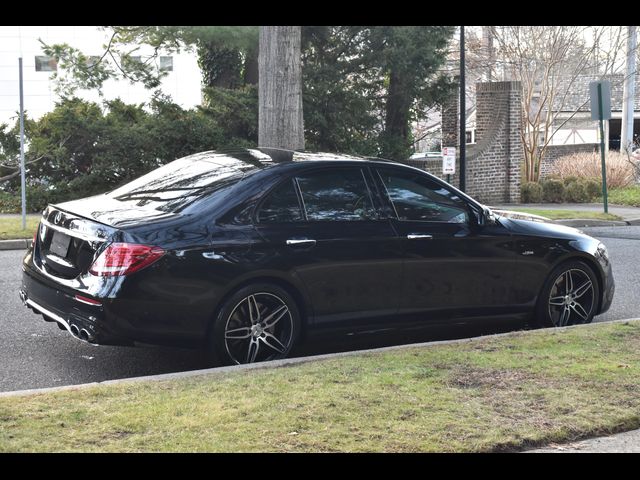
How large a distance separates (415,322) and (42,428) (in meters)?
3.29

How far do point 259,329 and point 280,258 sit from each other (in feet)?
1.70

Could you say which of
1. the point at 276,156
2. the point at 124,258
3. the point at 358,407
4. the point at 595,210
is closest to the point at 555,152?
the point at 595,210

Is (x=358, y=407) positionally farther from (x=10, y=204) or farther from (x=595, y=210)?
(x=595, y=210)

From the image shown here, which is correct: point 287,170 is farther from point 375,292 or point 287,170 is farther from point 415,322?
point 415,322

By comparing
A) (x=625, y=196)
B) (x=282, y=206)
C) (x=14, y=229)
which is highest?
(x=625, y=196)

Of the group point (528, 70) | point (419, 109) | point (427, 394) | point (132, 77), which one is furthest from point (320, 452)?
point (528, 70)

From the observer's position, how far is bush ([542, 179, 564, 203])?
2649cm

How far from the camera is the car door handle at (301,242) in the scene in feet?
20.8

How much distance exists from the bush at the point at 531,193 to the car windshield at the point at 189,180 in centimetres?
2024

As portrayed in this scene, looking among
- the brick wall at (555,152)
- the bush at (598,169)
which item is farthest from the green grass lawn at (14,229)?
the brick wall at (555,152)

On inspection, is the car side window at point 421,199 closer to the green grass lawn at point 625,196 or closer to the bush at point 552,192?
the green grass lawn at point 625,196

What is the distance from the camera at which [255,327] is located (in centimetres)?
625

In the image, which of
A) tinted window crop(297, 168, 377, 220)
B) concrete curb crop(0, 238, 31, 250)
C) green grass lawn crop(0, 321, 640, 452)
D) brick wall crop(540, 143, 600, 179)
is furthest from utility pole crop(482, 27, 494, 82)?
green grass lawn crop(0, 321, 640, 452)

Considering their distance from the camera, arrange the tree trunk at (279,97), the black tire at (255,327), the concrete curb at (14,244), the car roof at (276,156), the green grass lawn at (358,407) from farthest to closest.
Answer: the concrete curb at (14,244)
the tree trunk at (279,97)
the car roof at (276,156)
the black tire at (255,327)
the green grass lawn at (358,407)
